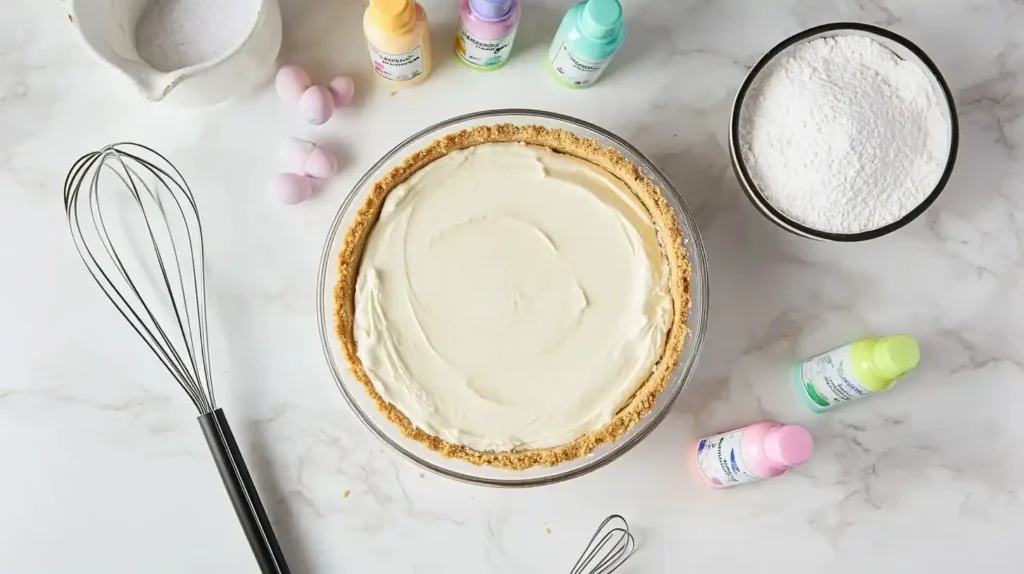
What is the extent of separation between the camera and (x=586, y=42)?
89 centimetres

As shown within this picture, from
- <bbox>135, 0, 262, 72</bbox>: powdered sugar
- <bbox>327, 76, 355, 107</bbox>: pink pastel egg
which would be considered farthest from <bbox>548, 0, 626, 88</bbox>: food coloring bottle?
<bbox>135, 0, 262, 72</bbox>: powdered sugar

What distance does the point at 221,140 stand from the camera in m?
1.00

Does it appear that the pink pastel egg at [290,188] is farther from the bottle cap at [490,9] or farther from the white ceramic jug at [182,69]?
the bottle cap at [490,9]

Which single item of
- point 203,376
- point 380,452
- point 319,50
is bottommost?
point 380,452

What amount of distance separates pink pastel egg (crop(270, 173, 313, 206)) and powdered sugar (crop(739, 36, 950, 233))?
1.78 ft

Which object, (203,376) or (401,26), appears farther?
(203,376)

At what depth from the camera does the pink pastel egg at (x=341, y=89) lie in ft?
3.21

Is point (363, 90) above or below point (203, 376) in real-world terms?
above

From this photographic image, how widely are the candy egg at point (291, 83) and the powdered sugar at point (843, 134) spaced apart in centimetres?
55

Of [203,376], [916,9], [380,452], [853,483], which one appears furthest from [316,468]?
[916,9]

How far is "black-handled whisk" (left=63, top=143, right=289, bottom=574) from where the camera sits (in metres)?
0.99

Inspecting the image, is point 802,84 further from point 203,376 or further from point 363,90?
point 203,376

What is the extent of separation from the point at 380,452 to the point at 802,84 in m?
0.68

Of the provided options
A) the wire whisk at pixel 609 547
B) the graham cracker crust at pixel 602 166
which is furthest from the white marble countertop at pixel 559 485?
the graham cracker crust at pixel 602 166
